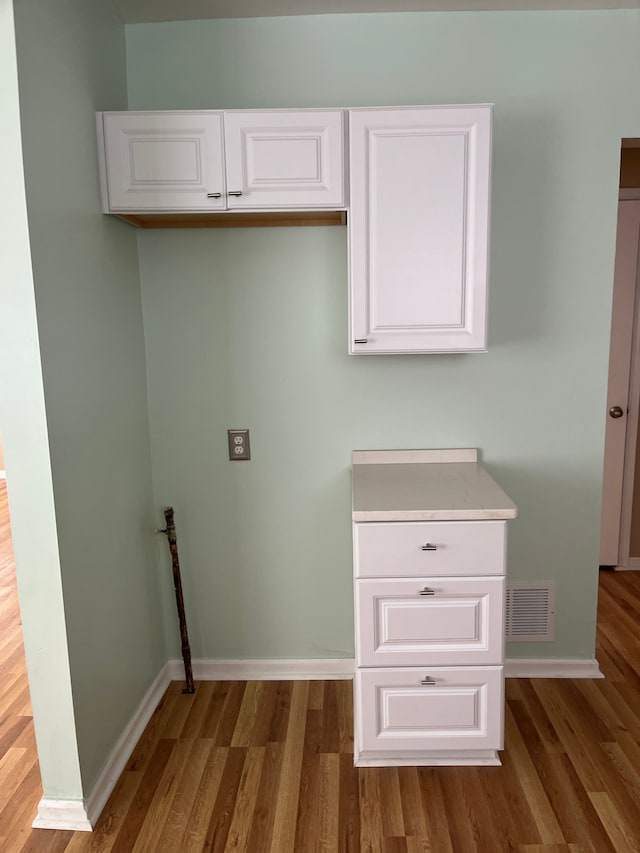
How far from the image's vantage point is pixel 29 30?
5.31 ft

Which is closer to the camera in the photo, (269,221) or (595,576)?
(269,221)

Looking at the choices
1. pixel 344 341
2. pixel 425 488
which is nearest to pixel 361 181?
pixel 344 341

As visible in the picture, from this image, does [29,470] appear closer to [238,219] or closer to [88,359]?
[88,359]

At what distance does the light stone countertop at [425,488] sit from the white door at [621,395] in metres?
1.43

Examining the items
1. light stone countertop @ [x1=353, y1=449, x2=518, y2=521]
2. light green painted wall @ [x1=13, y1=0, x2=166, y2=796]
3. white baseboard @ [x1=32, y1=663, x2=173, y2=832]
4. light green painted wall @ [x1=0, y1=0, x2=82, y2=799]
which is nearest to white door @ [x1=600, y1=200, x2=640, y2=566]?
light stone countertop @ [x1=353, y1=449, x2=518, y2=521]

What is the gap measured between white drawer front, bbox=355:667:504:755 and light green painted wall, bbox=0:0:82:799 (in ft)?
2.95

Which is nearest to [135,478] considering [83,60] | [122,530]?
[122,530]

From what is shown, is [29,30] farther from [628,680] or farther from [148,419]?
[628,680]

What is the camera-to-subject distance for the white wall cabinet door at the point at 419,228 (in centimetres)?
202

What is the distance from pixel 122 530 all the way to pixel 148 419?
488 millimetres

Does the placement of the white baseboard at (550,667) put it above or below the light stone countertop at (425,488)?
below

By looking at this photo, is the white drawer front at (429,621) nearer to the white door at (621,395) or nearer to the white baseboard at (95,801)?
the white baseboard at (95,801)

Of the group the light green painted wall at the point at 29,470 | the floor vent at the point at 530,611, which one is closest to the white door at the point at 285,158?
the light green painted wall at the point at 29,470

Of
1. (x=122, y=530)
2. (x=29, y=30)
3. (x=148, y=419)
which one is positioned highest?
(x=29, y=30)
